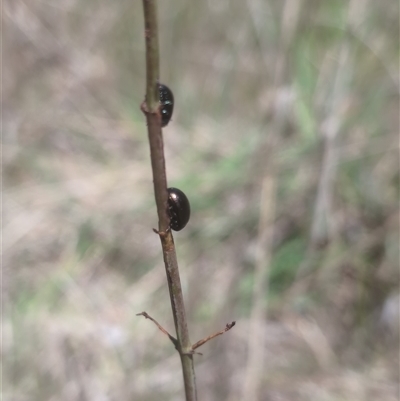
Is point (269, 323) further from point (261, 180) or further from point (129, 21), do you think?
point (129, 21)

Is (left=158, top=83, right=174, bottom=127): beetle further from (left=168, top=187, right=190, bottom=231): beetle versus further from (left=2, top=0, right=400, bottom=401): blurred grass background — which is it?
(left=2, top=0, right=400, bottom=401): blurred grass background

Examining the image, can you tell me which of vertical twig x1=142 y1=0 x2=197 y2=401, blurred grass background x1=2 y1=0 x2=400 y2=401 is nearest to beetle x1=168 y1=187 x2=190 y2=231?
vertical twig x1=142 y1=0 x2=197 y2=401

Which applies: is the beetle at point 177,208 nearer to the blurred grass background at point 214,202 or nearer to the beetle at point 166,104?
the beetle at point 166,104

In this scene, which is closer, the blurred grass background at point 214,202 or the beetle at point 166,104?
the beetle at point 166,104

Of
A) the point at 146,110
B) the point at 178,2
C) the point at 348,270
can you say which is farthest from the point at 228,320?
the point at 178,2

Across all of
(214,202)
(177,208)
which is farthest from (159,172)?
(214,202)

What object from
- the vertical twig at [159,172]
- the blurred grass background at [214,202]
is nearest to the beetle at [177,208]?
the vertical twig at [159,172]

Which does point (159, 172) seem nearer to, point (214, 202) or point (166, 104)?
point (166, 104)
